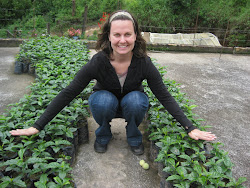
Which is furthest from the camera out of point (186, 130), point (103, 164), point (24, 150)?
point (103, 164)

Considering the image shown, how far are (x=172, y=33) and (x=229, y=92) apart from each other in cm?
600

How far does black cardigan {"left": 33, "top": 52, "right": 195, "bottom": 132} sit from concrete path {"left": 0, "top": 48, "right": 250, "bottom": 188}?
615 millimetres

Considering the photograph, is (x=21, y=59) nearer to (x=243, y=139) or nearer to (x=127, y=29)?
(x=127, y=29)

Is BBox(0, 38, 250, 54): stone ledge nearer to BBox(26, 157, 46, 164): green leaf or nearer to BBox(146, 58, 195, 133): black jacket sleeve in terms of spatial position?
BBox(146, 58, 195, 133): black jacket sleeve

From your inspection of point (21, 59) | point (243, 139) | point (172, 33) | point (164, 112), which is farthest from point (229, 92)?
point (172, 33)

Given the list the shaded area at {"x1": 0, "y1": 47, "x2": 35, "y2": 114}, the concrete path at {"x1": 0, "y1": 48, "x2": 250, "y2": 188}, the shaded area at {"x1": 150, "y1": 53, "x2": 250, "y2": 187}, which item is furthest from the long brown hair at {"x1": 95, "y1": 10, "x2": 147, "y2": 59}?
the shaded area at {"x1": 0, "y1": 47, "x2": 35, "y2": 114}

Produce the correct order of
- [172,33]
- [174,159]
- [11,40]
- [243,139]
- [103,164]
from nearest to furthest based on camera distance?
1. [174,159]
2. [103,164]
3. [243,139]
4. [11,40]
5. [172,33]

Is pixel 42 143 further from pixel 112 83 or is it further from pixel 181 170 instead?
pixel 181 170

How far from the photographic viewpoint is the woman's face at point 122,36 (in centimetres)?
200

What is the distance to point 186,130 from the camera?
2094 mm

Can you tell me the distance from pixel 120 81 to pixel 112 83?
84 millimetres

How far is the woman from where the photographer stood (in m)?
2.01

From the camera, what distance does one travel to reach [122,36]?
2.01 m

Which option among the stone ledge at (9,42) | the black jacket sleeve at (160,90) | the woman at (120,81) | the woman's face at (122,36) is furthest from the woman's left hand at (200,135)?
the stone ledge at (9,42)
